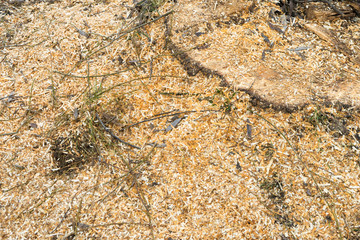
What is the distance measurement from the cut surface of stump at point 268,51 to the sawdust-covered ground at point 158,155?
0.14 m

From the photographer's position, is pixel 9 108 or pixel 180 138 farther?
pixel 9 108

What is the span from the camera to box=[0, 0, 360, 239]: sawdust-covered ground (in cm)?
251

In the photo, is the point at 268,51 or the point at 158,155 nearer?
the point at 158,155

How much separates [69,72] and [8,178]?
1.38 meters

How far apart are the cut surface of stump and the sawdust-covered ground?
0.44ft

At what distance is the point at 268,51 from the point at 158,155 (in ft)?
5.81

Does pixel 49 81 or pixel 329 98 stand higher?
pixel 49 81

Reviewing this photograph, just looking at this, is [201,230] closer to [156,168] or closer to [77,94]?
[156,168]

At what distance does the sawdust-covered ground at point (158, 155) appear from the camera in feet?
8.24

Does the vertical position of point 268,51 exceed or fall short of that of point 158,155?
it exceeds it

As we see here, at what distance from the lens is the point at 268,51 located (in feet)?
10.6

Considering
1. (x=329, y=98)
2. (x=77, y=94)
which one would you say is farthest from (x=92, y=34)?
(x=329, y=98)

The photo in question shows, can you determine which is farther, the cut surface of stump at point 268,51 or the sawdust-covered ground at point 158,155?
the cut surface of stump at point 268,51

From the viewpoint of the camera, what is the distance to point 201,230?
2.46 meters
